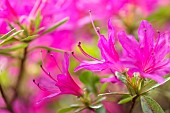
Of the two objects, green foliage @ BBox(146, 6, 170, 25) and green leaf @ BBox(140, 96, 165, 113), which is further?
green foliage @ BBox(146, 6, 170, 25)

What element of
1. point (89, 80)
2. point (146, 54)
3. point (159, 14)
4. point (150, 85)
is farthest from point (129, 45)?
point (159, 14)

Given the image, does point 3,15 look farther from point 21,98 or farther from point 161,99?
point 161,99

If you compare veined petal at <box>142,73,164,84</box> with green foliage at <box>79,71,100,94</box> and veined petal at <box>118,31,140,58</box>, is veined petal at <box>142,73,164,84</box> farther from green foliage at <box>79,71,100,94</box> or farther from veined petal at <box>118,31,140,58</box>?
green foliage at <box>79,71,100,94</box>

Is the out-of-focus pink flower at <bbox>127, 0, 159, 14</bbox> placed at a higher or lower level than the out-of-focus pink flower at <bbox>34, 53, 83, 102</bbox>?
higher

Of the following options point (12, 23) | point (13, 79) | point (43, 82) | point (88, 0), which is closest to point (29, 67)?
point (13, 79)

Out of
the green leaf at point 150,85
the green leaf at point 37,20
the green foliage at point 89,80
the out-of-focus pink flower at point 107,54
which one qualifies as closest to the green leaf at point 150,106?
the green leaf at point 150,85

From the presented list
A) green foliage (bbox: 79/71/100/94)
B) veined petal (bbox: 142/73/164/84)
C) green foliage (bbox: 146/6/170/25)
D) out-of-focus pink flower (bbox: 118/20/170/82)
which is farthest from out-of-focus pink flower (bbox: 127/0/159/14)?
veined petal (bbox: 142/73/164/84)

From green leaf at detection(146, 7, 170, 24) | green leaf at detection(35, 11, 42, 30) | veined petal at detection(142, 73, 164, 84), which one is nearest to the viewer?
veined petal at detection(142, 73, 164, 84)
